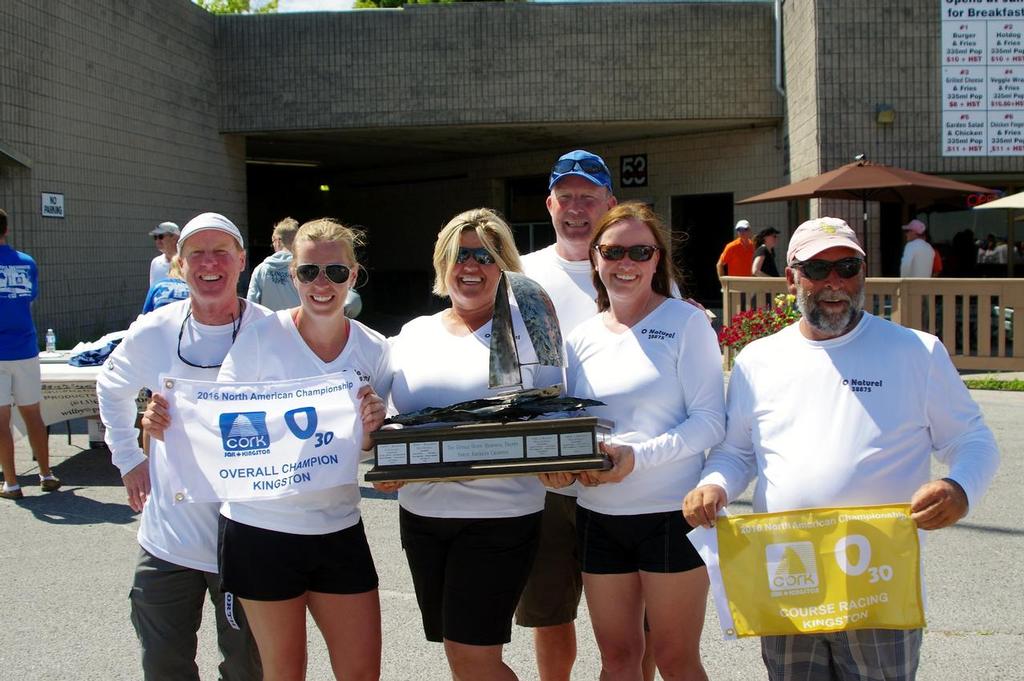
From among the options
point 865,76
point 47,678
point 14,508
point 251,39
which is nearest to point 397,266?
point 251,39

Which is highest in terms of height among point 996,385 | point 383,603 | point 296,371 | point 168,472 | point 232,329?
point 232,329

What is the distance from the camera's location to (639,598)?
10.7 ft

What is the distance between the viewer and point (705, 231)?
20031 mm

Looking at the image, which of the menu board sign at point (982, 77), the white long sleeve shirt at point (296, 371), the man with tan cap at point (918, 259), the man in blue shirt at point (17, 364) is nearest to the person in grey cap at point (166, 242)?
the man in blue shirt at point (17, 364)

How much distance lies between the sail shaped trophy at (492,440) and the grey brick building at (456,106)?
11715mm

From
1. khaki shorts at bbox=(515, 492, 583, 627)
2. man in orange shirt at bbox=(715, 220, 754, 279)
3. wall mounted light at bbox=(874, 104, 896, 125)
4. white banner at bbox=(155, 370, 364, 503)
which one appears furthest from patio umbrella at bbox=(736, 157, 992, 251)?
white banner at bbox=(155, 370, 364, 503)

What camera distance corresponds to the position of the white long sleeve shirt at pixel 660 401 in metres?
3.17

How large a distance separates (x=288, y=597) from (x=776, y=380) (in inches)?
67.9

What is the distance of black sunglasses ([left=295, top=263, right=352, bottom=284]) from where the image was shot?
3369 mm

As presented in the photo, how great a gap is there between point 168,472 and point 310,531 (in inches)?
21.7

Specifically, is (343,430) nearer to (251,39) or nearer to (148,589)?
(148,589)

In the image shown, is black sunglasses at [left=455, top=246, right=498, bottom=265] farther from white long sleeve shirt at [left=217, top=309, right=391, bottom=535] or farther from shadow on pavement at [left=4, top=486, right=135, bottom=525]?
shadow on pavement at [left=4, top=486, right=135, bottom=525]

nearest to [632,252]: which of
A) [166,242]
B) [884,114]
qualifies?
[166,242]

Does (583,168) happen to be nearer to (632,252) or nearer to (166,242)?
(632,252)
